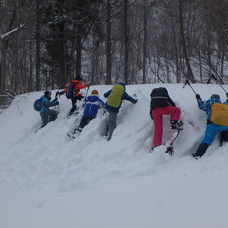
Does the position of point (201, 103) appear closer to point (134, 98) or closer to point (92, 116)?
point (134, 98)

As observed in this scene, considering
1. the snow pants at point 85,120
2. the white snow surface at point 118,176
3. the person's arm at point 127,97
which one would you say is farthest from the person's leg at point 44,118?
the person's arm at point 127,97

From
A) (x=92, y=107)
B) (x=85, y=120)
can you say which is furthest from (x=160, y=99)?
(x=85, y=120)

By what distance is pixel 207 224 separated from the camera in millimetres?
4445

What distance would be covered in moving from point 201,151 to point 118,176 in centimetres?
208

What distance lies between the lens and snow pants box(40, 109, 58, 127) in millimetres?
10875

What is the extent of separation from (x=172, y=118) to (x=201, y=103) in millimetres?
1032

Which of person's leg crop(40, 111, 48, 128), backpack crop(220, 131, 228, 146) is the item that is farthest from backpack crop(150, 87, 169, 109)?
person's leg crop(40, 111, 48, 128)

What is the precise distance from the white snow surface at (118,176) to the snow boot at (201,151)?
0.60 feet

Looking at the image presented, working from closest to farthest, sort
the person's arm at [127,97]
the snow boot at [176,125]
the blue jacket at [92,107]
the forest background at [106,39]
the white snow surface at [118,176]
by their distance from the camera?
the white snow surface at [118,176] < the snow boot at [176,125] < the person's arm at [127,97] < the blue jacket at [92,107] < the forest background at [106,39]

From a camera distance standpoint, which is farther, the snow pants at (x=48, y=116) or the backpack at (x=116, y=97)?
the snow pants at (x=48, y=116)

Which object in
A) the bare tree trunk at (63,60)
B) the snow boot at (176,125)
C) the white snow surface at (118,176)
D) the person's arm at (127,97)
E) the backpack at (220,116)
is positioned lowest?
the white snow surface at (118,176)

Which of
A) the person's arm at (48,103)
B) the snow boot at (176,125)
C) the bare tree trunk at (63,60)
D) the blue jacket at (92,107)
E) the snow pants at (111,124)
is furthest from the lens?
the bare tree trunk at (63,60)

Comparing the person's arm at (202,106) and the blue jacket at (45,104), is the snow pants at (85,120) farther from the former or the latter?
the person's arm at (202,106)

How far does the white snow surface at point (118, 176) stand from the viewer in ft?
16.3
